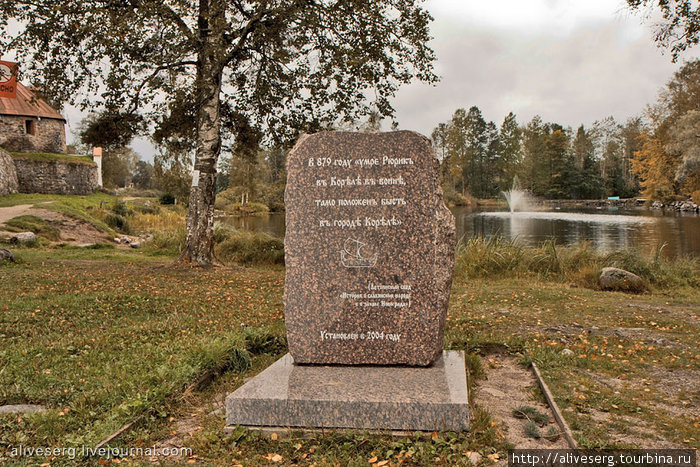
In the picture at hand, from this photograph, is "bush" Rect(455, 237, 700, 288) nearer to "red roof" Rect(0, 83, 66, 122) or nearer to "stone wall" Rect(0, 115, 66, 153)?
"red roof" Rect(0, 83, 66, 122)

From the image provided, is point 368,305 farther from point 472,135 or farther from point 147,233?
point 472,135

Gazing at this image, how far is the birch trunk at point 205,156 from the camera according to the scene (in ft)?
45.5

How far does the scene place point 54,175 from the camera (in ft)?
122

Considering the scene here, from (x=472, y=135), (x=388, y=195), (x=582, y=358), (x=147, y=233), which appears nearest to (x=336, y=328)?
(x=388, y=195)

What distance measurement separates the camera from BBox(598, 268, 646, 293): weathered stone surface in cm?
1262

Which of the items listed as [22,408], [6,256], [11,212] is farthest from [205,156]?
[11,212]

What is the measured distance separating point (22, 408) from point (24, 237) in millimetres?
17101

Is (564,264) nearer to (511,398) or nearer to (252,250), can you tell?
(252,250)

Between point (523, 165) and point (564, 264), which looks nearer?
point (564, 264)

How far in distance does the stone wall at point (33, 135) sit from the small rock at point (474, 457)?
138 feet

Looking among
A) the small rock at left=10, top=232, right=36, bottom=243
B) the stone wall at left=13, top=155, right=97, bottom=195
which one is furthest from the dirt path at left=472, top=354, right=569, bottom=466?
the stone wall at left=13, top=155, right=97, bottom=195

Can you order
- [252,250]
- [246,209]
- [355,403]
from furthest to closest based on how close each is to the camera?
[246,209] → [252,250] → [355,403]

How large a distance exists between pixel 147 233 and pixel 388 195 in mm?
26767

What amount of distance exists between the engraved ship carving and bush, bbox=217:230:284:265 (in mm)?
12298
